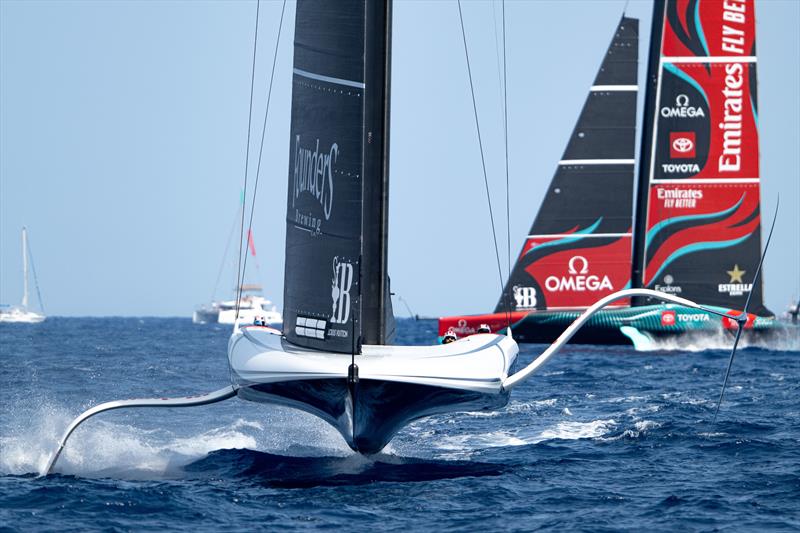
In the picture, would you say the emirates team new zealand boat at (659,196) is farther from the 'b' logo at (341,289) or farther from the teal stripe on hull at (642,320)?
the 'b' logo at (341,289)

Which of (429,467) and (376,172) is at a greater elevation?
(376,172)

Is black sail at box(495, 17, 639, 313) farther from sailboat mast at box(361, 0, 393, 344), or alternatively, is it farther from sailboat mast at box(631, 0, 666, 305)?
sailboat mast at box(361, 0, 393, 344)

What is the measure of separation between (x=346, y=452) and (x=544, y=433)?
125 inches

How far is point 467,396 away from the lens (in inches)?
440

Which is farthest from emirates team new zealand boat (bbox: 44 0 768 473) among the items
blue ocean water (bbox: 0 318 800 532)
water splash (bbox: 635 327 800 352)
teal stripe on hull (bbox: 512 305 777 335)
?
water splash (bbox: 635 327 800 352)

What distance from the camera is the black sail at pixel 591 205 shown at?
108ft

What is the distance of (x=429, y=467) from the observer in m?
12.1

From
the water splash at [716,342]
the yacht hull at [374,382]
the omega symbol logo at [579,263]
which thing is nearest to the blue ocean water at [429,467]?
the yacht hull at [374,382]

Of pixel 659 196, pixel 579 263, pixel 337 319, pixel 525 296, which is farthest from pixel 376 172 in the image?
pixel 659 196

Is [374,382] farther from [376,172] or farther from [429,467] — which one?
[376,172]

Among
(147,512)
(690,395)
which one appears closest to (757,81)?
(690,395)

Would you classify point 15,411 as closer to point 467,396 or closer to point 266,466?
point 266,466

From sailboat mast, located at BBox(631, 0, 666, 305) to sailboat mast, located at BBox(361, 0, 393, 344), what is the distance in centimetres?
2238

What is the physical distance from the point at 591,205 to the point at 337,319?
22536 millimetres
